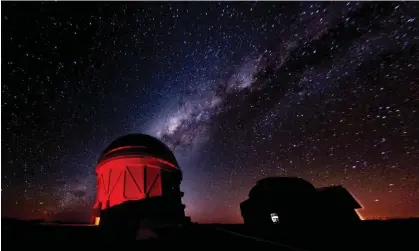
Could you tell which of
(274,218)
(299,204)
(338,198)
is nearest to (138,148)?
(274,218)

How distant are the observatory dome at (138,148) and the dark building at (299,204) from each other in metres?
12.8

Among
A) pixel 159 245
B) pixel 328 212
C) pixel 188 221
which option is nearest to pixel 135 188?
pixel 188 221

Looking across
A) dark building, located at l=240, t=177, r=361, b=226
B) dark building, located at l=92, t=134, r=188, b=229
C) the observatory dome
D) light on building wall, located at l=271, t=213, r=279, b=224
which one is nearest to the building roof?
dark building, located at l=240, t=177, r=361, b=226

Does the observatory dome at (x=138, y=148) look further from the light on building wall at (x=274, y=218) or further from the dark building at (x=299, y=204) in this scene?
the light on building wall at (x=274, y=218)

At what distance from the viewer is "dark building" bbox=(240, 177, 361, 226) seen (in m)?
20.5

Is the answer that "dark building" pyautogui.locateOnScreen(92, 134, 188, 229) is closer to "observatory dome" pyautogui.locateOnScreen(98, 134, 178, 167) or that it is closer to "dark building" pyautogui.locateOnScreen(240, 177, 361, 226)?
"observatory dome" pyautogui.locateOnScreen(98, 134, 178, 167)

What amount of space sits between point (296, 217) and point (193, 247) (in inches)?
727

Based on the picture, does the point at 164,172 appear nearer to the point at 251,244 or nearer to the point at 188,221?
the point at 188,221

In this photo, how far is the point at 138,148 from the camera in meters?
12.3

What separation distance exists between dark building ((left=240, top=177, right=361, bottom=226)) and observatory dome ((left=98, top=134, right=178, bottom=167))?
12821mm

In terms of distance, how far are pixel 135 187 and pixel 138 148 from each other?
2174 millimetres

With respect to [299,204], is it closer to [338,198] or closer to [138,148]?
[338,198]

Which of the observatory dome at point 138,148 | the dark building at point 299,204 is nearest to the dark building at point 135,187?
the observatory dome at point 138,148

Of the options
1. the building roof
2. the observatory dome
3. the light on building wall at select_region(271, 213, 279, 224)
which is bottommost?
the light on building wall at select_region(271, 213, 279, 224)
